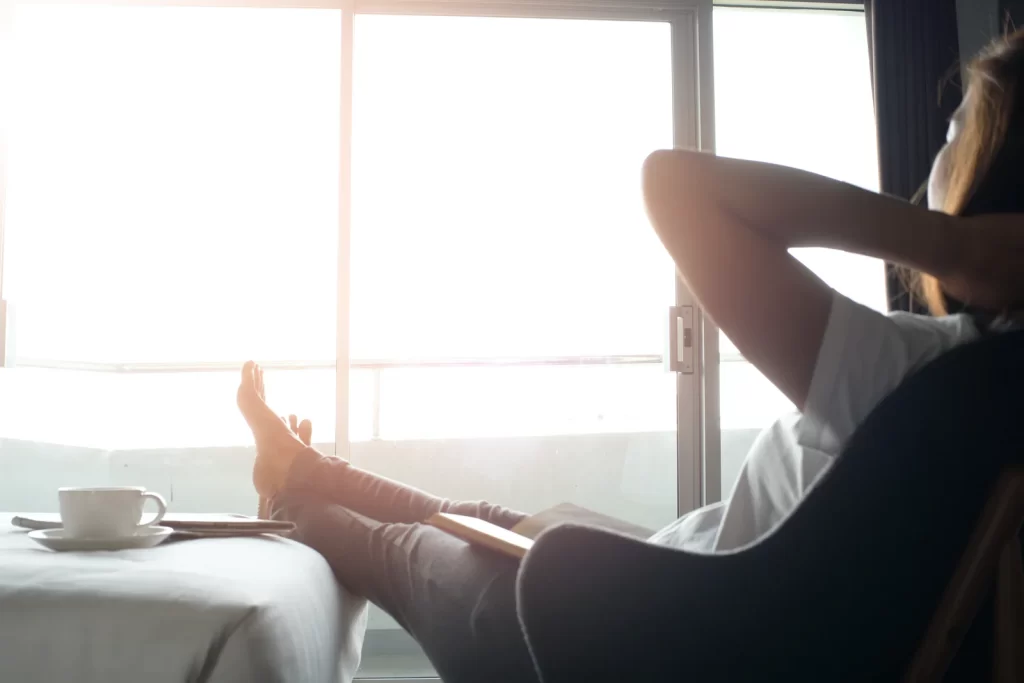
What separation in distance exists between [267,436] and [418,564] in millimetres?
830

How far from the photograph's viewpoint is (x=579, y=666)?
751 millimetres

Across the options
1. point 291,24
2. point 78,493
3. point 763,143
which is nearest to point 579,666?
point 78,493

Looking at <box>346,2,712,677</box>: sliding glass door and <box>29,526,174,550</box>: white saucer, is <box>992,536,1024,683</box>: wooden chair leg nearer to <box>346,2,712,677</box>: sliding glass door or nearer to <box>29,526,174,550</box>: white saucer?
<box>29,526,174,550</box>: white saucer

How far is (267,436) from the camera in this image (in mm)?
1816

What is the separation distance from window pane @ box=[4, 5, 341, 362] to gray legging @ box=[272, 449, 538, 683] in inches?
60.8

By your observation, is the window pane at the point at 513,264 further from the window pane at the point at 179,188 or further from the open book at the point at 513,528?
the open book at the point at 513,528

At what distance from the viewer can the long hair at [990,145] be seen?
94 centimetres

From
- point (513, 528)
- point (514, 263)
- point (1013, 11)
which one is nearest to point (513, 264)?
point (514, 263)

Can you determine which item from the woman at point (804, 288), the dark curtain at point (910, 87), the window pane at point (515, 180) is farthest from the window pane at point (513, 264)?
the woman at point (804, 288)

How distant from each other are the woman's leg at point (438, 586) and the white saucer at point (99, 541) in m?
0.26

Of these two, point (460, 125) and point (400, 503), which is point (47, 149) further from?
point (400, 503)

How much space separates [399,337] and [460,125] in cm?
89

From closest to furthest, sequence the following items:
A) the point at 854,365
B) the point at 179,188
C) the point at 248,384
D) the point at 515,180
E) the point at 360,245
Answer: the point at 854,365 → the point at 248,384 → the point at 360,245 → the point at 515,180 → the point at 179,188

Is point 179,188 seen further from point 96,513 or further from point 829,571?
point 829,571
